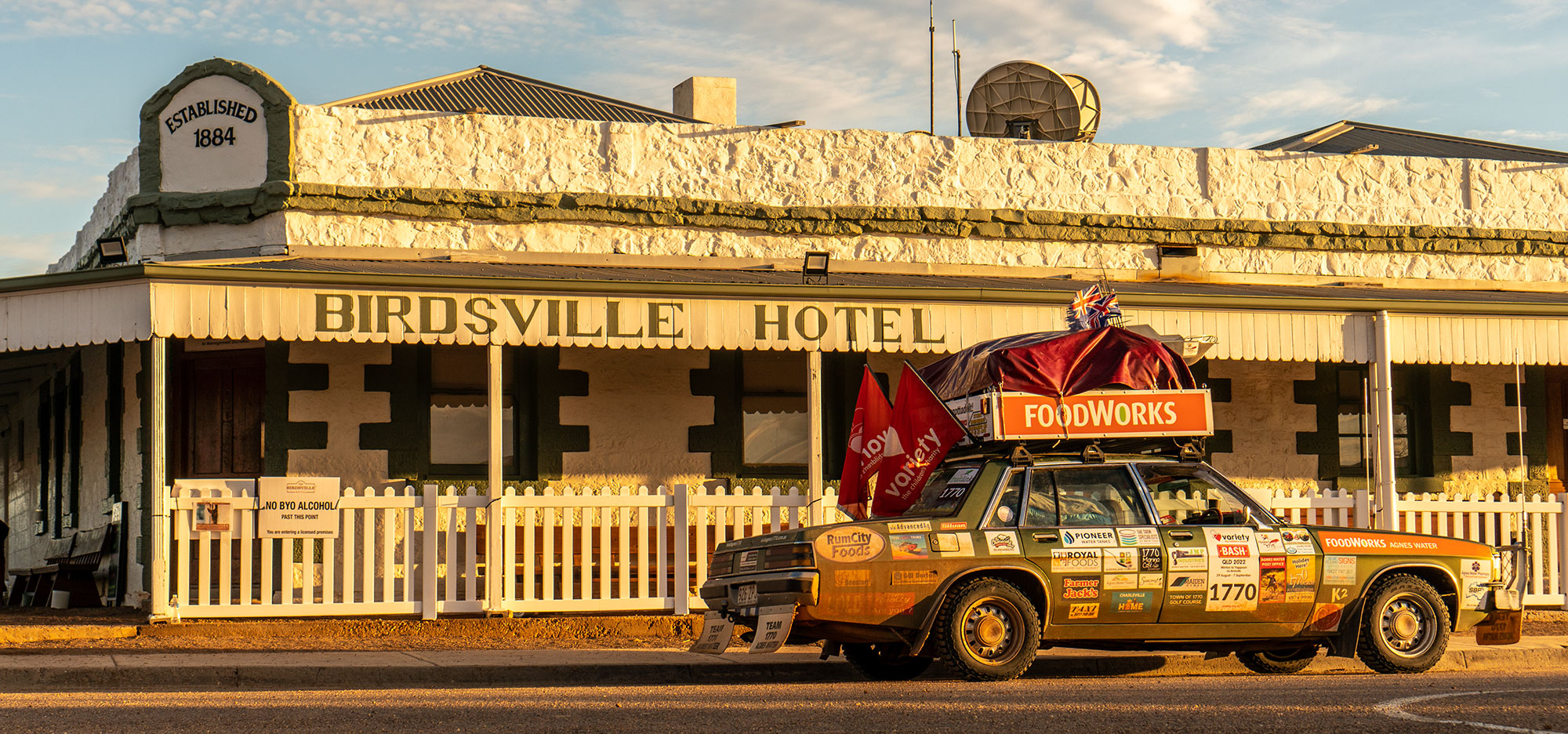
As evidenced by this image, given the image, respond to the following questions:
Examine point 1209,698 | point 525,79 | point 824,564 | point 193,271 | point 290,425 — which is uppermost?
point 525,79

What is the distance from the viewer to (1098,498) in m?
9.36

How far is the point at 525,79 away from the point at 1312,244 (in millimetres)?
11722

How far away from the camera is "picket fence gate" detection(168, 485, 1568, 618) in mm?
11234

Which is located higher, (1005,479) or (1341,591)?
(1005,479)

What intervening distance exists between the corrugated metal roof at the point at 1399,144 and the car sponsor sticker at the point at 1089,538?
42.7 feet

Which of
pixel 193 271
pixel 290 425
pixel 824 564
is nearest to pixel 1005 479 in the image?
pixel 824 564

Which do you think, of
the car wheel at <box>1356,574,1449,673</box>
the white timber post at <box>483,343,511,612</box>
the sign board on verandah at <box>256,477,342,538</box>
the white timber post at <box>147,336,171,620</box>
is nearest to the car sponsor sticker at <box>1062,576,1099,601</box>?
the car wheel at <box>1356,574,1449,673</box>

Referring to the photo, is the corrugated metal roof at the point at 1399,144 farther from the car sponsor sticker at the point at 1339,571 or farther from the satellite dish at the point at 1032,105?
the car sponsor sticker at the point at 1339,571

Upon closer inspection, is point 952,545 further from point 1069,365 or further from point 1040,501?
point 1069,365

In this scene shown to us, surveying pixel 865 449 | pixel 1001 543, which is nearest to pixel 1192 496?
pixel 1001 543

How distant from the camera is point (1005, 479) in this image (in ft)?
30.3

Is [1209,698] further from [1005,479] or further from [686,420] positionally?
[686,420]

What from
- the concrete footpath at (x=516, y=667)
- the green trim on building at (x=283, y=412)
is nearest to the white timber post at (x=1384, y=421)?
the concrete footpath at (x=516, y=667)

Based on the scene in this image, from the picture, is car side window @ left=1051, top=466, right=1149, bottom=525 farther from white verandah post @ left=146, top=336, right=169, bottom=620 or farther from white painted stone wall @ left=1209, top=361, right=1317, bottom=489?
white painted stone wall @ left=1209, top=361, right=1317, bottom=489
